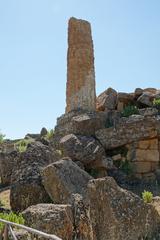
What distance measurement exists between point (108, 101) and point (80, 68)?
1.69 m

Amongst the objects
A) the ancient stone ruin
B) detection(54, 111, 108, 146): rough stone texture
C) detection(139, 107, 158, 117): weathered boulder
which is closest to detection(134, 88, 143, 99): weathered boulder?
the ancient stone ruin

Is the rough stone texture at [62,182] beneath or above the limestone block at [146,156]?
beneath

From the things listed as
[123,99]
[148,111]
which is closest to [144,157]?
[148,111]

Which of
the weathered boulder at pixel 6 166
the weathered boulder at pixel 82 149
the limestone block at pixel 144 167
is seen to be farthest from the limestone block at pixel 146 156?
the weathered boulder at pixel 6 166

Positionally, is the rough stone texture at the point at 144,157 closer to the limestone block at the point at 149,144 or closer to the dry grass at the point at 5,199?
the limestone block at the point at 149,144

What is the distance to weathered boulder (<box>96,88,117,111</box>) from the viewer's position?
15.8 meters

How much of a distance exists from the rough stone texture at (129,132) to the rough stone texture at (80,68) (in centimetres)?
206

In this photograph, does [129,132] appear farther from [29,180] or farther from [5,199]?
[29,180]

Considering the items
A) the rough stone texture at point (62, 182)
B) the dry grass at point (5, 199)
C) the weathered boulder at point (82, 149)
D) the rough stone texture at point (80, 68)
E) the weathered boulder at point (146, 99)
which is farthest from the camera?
the rough stone texture at point (80, 68)

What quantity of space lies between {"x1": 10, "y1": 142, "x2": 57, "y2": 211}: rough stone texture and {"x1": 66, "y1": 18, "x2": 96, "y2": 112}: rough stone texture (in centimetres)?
573

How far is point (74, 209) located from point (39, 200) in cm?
236

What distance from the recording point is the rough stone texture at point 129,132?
13.8 meters

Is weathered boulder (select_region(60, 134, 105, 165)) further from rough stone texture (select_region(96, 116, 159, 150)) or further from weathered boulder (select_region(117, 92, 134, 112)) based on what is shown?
weathered boulder (select_region(117, 92, 134, 112))

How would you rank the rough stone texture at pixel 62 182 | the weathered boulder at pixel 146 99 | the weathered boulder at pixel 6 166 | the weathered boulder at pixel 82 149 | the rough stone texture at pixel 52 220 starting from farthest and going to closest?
the weathered boulder at pixel 146 99
the weathered boulder at pixel 6 166
the weathered boulder at pixel 82 149
the rough stone texture at pixel 62 182
the rough stone texture at pixel 52 220
